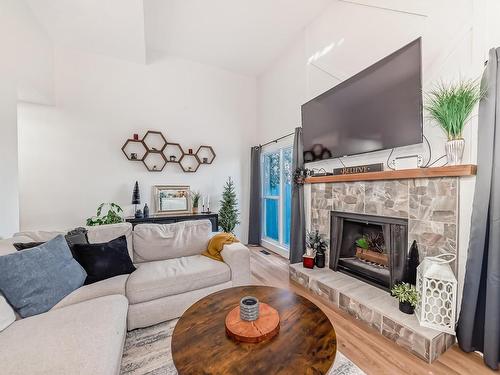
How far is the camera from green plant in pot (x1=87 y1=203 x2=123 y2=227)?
3.08 meters

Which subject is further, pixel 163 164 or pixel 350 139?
pixel 163 164

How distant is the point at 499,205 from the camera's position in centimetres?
140

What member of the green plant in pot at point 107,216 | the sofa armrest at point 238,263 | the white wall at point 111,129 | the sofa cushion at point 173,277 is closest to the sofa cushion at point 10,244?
the sofa cushion at point 173,277

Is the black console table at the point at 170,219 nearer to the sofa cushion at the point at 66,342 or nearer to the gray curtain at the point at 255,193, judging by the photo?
the gray curtain at the point at 255,193

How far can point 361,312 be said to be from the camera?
1917mm

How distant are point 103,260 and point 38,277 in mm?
481

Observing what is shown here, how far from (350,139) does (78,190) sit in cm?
382

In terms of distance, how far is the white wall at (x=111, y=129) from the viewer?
10.3 ft

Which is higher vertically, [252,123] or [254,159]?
[252,123]

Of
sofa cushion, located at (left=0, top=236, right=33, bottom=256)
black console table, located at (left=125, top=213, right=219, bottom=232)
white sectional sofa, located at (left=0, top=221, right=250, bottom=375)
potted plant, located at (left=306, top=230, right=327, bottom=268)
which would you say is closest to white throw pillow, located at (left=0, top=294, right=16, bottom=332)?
white sectional sofa, located at (left=0, top=221, right=250, bottom=375)

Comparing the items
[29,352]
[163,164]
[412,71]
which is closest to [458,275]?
[412,71]

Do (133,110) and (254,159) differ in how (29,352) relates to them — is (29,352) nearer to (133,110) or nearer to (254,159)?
(133,110)

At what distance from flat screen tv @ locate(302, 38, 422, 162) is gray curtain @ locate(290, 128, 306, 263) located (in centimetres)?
23

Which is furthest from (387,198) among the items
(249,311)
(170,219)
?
(170,219)
